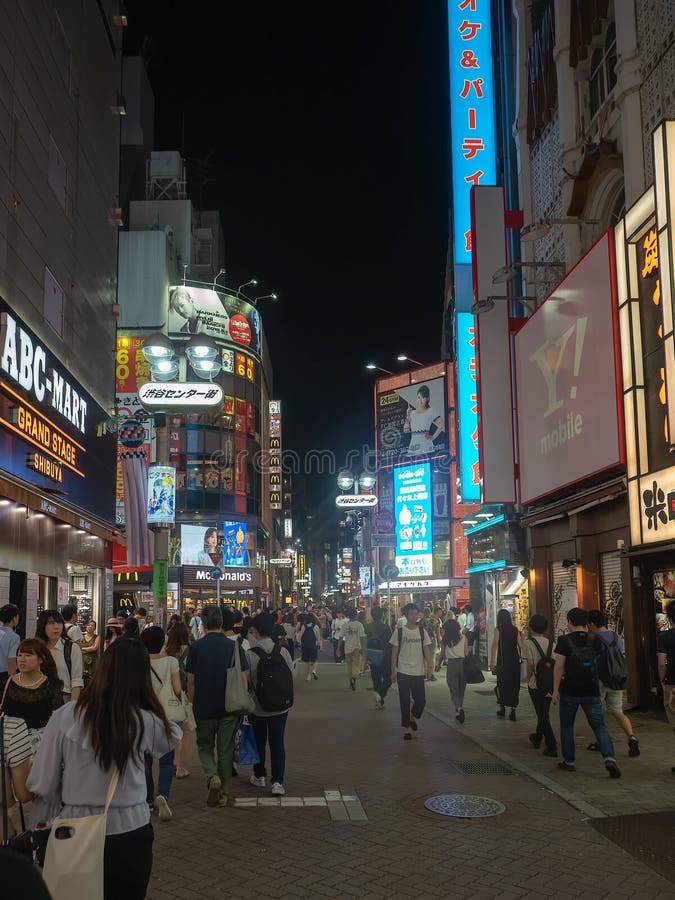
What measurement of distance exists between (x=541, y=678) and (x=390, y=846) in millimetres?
4454

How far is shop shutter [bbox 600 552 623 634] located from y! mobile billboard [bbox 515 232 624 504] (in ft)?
5.28

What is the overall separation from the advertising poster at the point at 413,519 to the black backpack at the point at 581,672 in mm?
29953

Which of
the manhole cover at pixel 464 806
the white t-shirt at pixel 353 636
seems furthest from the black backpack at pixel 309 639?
the manhole cover at pixel 464 806

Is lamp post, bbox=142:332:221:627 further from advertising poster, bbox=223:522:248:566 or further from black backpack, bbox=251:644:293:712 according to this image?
advertising poster, bbox=223:522:248:566

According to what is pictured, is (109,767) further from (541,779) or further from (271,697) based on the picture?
(541,779)

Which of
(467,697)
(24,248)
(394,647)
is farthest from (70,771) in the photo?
(467,697)

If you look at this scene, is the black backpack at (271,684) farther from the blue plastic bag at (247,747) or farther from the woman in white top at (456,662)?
the woman in white top at (456,662)

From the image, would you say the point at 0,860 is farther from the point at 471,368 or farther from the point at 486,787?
the point at 471,368

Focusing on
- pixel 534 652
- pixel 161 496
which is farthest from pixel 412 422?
pixel 534 652

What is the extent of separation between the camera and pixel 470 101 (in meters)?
23.3

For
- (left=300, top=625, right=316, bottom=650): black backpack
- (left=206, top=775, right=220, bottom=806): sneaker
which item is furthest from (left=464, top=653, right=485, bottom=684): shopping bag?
(left=300, top=625, right=316, bottom=650): black backpack

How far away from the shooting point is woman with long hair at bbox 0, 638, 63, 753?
5676mm

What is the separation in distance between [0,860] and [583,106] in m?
18.3

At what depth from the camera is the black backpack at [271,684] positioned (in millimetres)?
8289
